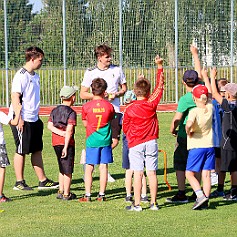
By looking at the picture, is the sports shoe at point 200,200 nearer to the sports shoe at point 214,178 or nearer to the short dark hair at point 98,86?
the short dark hair at point 98,86

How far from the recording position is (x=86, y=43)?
3247 centimetres

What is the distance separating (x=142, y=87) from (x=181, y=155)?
1.25 m

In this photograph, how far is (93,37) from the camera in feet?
107

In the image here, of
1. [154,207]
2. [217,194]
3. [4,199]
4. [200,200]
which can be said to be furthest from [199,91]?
[4,199]

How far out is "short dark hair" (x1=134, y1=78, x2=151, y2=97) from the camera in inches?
415

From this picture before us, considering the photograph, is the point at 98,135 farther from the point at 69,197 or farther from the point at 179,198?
the point at 179,198

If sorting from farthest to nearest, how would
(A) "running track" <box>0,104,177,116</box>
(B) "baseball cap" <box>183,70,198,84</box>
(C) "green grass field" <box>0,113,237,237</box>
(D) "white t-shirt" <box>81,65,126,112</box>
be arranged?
(A) "running track" <box>0,104,177,116</box> → (D) "white t-shirt" <box>81,65,126,112</box> → (B) "baseball cap" <box>183,70,198,84</box> → (C) "green grass field" <box>0,113,237,237</box>

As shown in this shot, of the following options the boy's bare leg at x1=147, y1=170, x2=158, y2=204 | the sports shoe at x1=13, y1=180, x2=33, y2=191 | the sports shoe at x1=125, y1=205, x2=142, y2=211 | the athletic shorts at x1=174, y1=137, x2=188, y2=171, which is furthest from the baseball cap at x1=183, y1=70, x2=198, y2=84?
the sports shoe at x1=13, y1=180, x2=33, y2=191

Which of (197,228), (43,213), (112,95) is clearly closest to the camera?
(197,228)

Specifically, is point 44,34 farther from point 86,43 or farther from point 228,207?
point 228,207

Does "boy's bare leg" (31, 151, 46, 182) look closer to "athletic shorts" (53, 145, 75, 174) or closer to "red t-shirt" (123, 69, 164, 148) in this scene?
"athletic shorts" (53, 145, 75, 174)

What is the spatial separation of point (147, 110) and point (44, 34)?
22.3 metres

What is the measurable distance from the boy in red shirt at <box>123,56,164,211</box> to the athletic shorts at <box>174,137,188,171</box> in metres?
0.68

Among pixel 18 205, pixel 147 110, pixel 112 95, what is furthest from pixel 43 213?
pixel 112 95
